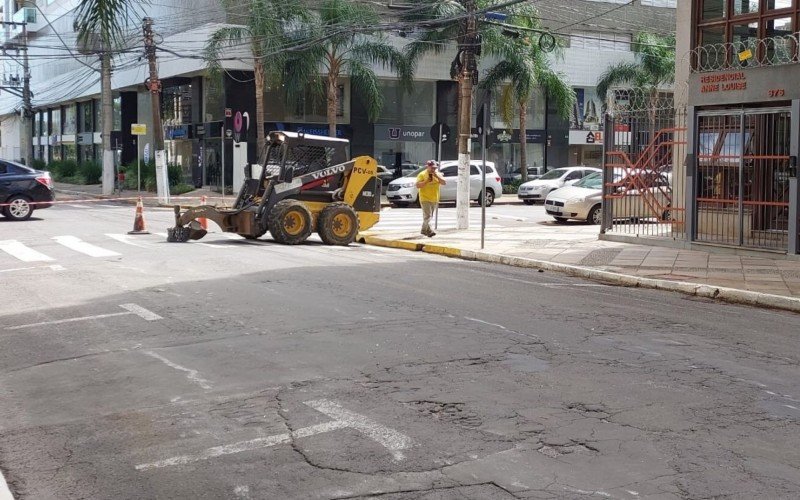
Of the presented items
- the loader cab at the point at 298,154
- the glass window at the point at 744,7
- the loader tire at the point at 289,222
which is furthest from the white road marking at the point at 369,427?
the glass window at the point at 744,7

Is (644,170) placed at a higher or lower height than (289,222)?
higher

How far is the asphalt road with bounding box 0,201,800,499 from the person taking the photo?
17.1 feet

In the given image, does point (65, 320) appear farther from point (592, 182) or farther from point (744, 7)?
point (592, 182)

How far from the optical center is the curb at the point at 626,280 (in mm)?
12359

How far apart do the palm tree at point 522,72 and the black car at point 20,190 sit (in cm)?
2439

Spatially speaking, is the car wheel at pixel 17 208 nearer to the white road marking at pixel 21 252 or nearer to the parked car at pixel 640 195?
the white road marking at pixel 21 252

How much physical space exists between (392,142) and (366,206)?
29.4 meters

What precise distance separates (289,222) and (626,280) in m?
7.11

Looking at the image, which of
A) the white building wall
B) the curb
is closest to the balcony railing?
the curb

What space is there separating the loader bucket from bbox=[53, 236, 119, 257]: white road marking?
1.54m

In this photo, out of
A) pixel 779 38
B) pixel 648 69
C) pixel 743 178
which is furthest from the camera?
pixel 648 69

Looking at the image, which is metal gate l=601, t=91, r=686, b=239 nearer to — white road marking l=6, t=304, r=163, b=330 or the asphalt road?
the asphalt road

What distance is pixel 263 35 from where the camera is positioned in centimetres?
3912

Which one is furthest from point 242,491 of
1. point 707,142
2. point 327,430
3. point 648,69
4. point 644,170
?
point 648,69
